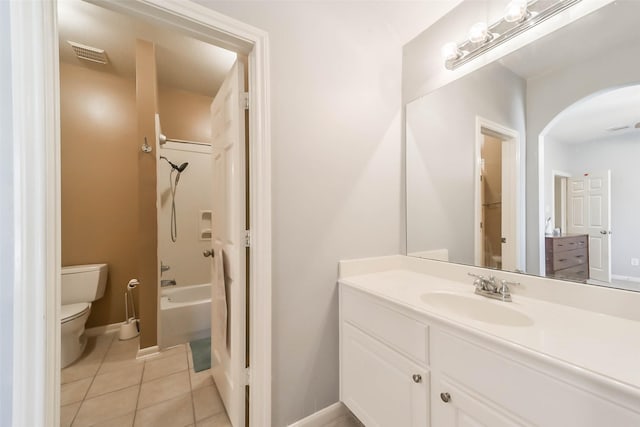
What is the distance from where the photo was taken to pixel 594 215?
100 centimetres

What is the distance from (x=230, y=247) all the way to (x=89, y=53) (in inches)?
93.0

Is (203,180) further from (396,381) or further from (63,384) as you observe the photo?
(396,381)

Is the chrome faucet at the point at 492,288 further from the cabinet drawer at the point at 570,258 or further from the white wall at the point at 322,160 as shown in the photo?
the white wall at the point at 322,160

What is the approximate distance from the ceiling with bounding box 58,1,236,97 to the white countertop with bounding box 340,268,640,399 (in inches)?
90.3

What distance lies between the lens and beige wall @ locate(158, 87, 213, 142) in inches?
109

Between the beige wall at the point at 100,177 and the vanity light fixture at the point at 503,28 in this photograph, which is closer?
the vanity light fixture at the point at 503,28

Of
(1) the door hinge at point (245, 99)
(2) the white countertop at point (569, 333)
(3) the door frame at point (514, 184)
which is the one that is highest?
(1) the door hinge at point (245, 99)

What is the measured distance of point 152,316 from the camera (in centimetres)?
210

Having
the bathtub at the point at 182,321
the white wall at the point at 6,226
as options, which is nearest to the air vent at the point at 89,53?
the white wall at the point at 6,226

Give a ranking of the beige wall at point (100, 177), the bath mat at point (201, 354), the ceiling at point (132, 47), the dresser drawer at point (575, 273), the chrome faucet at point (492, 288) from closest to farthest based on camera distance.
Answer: the dresser drawer at point (575, 273) < the chrome faucet at point (492, 288) < the ceiling at point (132, 47) < the bath mat at point (201, 354) < the beige wall at point (100, 177)

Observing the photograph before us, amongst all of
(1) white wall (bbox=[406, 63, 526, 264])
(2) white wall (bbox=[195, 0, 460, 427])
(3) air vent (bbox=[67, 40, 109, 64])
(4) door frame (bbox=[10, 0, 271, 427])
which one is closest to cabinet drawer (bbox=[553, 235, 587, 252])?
(1) white wall (bbox=[406, 63, 526, 264])

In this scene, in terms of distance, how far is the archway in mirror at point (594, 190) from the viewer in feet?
2.93

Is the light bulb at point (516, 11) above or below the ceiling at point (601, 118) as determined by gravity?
above

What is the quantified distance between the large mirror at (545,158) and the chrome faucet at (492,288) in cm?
12
